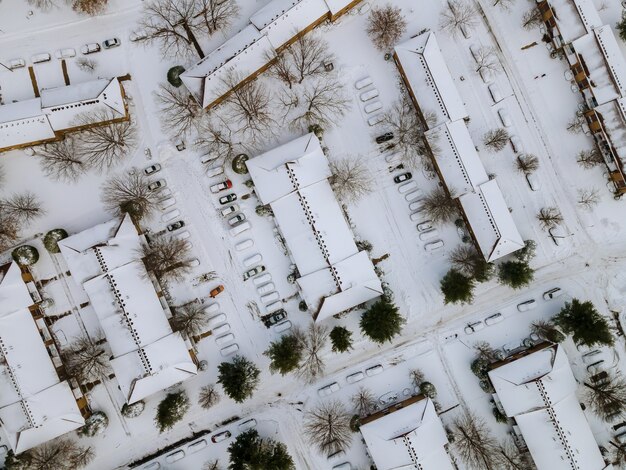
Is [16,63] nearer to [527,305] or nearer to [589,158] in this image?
[527,305]

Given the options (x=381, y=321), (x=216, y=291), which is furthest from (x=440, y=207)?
(x=216, y=291)

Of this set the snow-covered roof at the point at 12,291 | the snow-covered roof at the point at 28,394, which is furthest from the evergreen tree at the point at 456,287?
the snow-covered roof at the point at 12,291

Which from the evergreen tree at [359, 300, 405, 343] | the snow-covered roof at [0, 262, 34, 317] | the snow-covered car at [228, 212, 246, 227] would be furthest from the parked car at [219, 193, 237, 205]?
the snow-covered roof at [0, 262, 34, 317]

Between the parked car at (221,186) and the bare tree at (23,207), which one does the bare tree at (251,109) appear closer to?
the parked car at (221,186)

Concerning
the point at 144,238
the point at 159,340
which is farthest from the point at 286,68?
the point at 159,340

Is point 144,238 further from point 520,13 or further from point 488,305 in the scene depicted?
point 520,13

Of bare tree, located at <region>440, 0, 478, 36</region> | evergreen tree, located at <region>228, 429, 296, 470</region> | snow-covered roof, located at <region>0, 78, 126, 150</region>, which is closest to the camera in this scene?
evergreen tree, located at <region>228, 429, 296, 470</region>

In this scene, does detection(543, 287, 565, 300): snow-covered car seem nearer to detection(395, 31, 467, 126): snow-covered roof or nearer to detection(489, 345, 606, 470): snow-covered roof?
detection(489, 345, 606, 470): snow-covered roof
